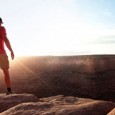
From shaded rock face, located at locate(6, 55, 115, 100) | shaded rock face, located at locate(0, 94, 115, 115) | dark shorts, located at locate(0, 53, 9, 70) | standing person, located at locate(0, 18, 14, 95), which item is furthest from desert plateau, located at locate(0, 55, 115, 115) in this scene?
shaded rock face, located at locate(0, 94, 115, 115)

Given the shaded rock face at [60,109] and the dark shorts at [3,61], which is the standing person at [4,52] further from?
the shaded rock face at [60,109]

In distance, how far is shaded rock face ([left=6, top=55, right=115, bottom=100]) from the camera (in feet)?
41.0

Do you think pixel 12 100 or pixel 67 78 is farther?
pixel 67 78

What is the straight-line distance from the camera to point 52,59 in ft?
54.7

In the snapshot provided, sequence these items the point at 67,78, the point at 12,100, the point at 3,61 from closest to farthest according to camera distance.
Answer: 1. the point at 12,100
2. the point at 3,61
3. the point at 67,78

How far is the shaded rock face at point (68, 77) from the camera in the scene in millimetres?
12488

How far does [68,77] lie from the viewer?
13.4m

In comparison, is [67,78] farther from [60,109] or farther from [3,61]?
[60,109]

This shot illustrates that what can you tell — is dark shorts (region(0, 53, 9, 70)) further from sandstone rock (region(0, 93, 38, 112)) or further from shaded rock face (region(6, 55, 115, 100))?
shaded rock face (region(6, 55, 115, 100))

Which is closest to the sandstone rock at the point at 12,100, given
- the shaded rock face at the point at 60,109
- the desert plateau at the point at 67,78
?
the shaded rock face at the point at 60,109

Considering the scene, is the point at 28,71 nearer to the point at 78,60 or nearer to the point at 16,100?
the point at 78,60

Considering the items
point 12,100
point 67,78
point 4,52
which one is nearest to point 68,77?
point 67,78

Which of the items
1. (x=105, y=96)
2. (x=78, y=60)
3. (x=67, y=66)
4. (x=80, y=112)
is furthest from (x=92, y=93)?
(x=80, y=112)

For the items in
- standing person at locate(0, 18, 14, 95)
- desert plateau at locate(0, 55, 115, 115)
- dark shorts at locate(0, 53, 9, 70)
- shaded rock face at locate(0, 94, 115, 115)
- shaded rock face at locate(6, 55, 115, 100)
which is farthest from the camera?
shaded rock face at locate(6, 55, 115, 100)
